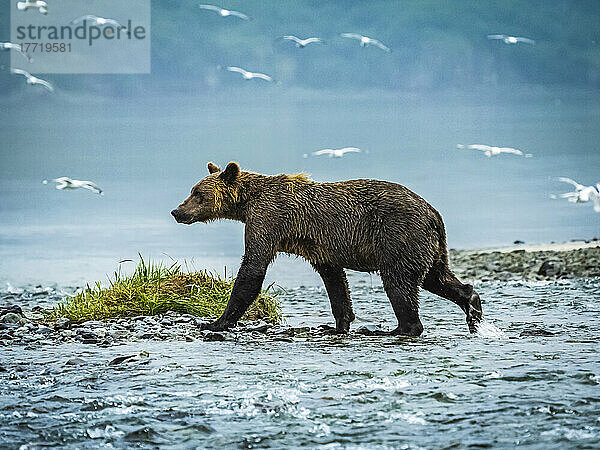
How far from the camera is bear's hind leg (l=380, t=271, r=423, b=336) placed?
7.54 meters

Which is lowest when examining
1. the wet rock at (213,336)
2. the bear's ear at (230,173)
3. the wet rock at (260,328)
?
the wet rock at (213,336)

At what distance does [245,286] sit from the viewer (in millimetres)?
7859

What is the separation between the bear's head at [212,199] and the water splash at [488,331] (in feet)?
8.51

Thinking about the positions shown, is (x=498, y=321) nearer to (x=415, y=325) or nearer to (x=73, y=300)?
(x=415, y=325)

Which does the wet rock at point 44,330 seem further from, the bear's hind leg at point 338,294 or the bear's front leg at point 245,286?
the bear's hind leg at point 338,294

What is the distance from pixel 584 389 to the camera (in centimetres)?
548

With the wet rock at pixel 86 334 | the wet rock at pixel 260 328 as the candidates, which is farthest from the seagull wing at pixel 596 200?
the wet rock at pixel 86 334

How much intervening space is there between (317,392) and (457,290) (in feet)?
9.05

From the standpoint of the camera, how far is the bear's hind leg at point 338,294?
8148mm

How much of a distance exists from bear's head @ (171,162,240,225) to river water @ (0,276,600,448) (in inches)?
50.8

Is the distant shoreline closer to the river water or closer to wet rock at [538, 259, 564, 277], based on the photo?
wet rock at [538, 259, 564, 277]

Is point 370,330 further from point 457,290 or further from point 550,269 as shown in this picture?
point 550,269

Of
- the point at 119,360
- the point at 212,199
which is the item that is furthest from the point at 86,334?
the point at 212,199

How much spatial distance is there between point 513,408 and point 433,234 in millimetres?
2730
